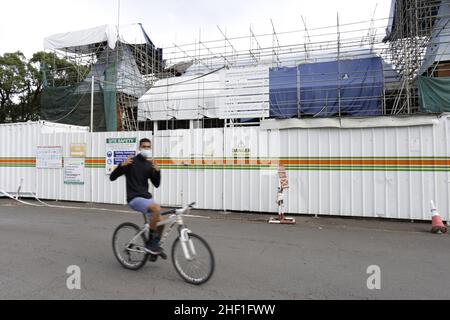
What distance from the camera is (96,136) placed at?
12.9 metres

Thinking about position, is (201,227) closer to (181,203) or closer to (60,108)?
(181,203)

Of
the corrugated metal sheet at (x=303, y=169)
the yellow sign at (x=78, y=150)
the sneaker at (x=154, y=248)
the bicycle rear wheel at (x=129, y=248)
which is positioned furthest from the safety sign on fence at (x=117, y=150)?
the sneaker at (x=154, y=248)

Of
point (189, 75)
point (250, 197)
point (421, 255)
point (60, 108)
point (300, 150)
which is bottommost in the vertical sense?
point (421, 255)

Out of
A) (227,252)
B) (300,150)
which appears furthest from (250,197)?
(227,252)

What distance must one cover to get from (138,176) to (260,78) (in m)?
8.82

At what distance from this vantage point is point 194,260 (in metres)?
4.53

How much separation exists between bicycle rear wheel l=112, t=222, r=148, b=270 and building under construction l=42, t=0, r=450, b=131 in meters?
7.94

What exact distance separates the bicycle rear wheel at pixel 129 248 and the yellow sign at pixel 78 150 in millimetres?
8701

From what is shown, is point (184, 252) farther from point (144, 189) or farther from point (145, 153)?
point (145, 153)

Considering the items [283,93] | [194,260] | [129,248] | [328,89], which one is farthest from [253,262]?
[283,93]

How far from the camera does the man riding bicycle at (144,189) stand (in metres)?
4.87

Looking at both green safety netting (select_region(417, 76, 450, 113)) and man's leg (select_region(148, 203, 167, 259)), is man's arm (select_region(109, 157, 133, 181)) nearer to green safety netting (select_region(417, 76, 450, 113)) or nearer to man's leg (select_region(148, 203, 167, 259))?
man's leg (select_region(148, 203, 167, 259))

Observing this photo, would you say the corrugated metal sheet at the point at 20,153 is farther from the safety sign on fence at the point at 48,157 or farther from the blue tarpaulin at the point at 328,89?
the blue tarpaulin at the point at 328,89

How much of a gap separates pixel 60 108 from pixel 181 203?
1402cm
